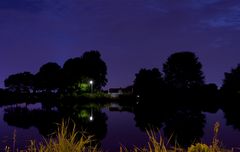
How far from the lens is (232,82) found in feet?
241

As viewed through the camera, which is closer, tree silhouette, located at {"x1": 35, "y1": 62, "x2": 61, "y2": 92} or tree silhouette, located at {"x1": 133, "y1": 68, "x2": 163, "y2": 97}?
tree silhouette, located at {"x1": 133, "y1": 68, "x2": 163, "y2": 97}

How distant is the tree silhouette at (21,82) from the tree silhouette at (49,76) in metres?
24.4

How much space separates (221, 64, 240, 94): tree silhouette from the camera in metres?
71.3

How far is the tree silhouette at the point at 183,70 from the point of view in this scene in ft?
281

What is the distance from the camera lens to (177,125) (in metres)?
31.2

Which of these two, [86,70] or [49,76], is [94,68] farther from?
[49,76]

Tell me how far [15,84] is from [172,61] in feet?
187

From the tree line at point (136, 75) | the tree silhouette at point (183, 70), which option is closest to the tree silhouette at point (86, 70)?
the tree line at point (136, 75)

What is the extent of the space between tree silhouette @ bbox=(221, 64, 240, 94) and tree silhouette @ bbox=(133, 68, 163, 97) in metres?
11.0

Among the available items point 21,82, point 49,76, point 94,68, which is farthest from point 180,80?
point 21,82

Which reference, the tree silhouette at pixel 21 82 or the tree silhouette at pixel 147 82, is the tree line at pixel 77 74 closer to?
the tree silhouette at pixel 147 82

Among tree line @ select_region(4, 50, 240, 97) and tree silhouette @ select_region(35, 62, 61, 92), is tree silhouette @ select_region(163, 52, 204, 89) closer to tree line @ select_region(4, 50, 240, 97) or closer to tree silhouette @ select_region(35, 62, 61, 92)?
tree line @ select_region(4, 50, 240, 97)

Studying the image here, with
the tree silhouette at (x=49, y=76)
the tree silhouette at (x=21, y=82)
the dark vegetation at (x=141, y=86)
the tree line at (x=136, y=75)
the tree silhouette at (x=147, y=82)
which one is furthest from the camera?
the tree silhouette at (x=21, y=82)

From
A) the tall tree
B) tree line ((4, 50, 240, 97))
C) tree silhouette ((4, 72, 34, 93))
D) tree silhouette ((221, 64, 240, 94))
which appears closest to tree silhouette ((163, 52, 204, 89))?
tree line ((4, 50, 240, 97))
